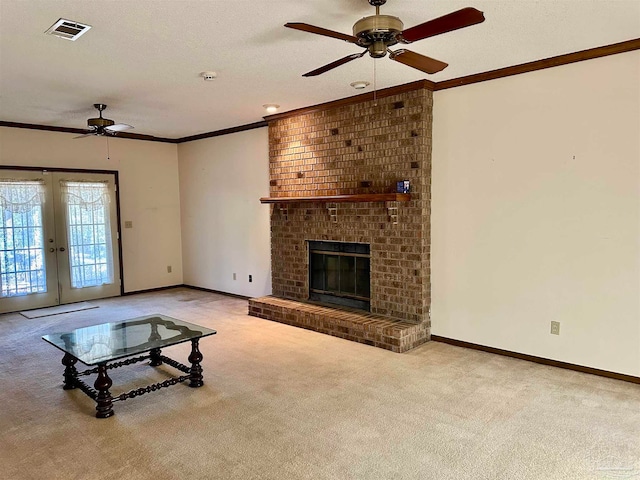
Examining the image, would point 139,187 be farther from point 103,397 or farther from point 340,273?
point 103,397

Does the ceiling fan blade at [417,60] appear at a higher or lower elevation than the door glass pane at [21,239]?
higher

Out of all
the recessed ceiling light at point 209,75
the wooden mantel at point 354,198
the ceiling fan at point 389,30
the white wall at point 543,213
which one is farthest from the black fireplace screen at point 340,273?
the ceiling fan at point 389,30

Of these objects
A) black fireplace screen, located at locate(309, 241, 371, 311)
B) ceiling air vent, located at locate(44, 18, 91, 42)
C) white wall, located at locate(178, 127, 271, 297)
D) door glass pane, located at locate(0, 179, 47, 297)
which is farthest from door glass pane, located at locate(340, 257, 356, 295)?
door glass pane, located at locate(0, 179, 47, 297)

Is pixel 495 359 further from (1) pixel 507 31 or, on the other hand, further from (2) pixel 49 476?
(2) pixel 49 476

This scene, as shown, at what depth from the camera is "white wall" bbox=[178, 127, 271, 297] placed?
20.9 feet

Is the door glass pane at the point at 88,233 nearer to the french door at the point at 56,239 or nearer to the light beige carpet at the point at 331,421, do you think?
the french door at the point at 56,239

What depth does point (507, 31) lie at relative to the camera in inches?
120

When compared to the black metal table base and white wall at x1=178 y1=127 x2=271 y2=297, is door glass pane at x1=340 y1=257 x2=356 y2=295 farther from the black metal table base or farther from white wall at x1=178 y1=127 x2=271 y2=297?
the black metal table base

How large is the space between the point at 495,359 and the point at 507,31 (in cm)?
269

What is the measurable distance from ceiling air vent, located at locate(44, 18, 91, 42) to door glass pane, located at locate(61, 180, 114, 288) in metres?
4.00

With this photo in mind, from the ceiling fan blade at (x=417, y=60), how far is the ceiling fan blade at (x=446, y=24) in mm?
163

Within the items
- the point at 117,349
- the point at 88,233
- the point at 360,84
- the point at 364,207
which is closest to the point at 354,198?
the point at 364,207

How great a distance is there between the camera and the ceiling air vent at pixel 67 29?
9.21ft

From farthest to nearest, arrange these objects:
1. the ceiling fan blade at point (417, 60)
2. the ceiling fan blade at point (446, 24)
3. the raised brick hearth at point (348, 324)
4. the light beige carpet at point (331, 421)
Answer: the raised brick hearth at point (348, 324) < the ceiling fan blade at point (417, 60) < the light beige carpet at point (331, 421) < the ceiling fan blade at point (446, 24)
